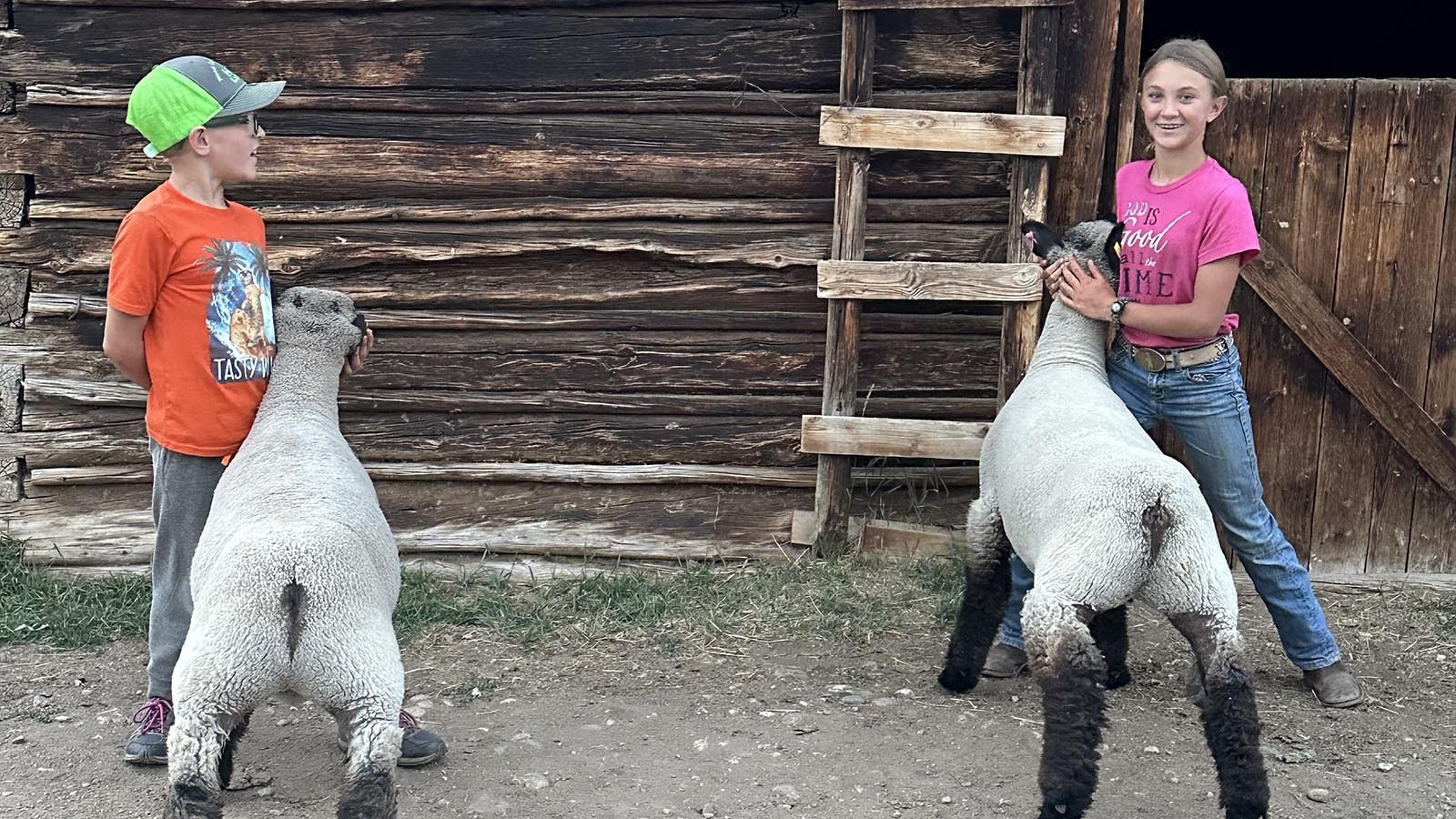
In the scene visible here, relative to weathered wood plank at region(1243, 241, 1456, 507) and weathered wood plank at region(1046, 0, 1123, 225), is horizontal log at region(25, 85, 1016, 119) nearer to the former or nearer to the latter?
weathered wood plank at region(1046, 0, 1123, 225)

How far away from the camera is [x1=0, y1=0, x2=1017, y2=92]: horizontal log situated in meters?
5.01

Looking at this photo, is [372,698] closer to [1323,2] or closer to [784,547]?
[784,547]

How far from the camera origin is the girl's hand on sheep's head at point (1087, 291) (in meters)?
3.97

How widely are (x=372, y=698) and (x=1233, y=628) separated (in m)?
2.17

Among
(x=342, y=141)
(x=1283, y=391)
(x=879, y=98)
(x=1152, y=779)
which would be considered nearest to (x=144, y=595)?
(x=342, y=141)

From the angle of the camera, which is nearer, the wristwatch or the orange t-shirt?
→ the orange t-shirt

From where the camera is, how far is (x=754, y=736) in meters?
4.10

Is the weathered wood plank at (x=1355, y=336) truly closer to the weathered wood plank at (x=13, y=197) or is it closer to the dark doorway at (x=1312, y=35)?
the dark doorway at (x=1312, y=35)

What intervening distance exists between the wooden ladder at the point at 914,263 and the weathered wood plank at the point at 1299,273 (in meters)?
0.92

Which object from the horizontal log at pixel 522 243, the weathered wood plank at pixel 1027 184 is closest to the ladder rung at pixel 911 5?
the weathered wood plank at pixel 1027 184

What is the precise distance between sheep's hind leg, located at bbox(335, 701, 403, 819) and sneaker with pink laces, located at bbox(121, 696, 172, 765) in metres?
1.32

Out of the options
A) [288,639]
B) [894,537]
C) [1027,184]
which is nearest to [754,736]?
[894,537]

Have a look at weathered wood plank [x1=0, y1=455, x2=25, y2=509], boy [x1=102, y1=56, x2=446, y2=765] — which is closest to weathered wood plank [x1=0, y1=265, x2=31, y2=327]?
weathered wood plank [x1=0, y1=455, x2=25, y2=509]

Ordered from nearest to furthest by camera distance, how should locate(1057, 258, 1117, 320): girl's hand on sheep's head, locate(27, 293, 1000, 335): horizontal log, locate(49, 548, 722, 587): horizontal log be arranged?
locate(1057, 258, 1117, 320): girl's hand on sheep's head → locate(27, 293, 1000, 335): horizontal log → locate(49, 548, 722, 587): horizontal log
